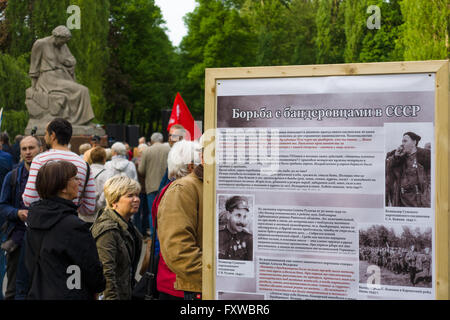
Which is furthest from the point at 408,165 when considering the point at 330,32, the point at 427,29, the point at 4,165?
the point at 330,32

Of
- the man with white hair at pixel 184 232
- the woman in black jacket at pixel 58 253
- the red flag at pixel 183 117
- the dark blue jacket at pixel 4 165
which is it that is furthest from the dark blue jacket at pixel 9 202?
the man with white hair at pixel 184 232

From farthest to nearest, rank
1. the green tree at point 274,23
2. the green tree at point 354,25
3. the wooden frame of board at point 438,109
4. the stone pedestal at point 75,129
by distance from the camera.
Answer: the green tree at point 274,23 → the green tree at point 354,25 → the stone pedestal at point 75,129 → the wooden frame of board at point 438,109

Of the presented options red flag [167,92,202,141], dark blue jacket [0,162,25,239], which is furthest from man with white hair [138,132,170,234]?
dark blue jacket [0,162,25,239]

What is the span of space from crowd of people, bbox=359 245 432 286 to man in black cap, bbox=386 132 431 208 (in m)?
0.22

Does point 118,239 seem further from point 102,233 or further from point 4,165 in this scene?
point 4,165

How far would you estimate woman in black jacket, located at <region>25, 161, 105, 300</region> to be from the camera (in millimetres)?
3428

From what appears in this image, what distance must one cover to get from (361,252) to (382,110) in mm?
689

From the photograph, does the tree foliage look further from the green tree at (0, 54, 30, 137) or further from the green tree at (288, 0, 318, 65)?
the green tree at (0, 54, 30, 137)

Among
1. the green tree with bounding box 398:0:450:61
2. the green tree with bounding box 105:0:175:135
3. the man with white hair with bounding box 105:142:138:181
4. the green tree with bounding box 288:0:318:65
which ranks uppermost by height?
the green tree with bounding box 288:0:318:65

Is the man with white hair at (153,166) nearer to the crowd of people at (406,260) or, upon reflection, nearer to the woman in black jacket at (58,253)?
the woman in black jacket at (58,253)

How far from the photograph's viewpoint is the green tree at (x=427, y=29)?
24.1m

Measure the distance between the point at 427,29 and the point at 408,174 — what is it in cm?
2396

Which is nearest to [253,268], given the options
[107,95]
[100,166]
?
[100,166]

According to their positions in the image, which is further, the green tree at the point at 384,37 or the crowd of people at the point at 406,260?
the green tree at the point at 384,37
